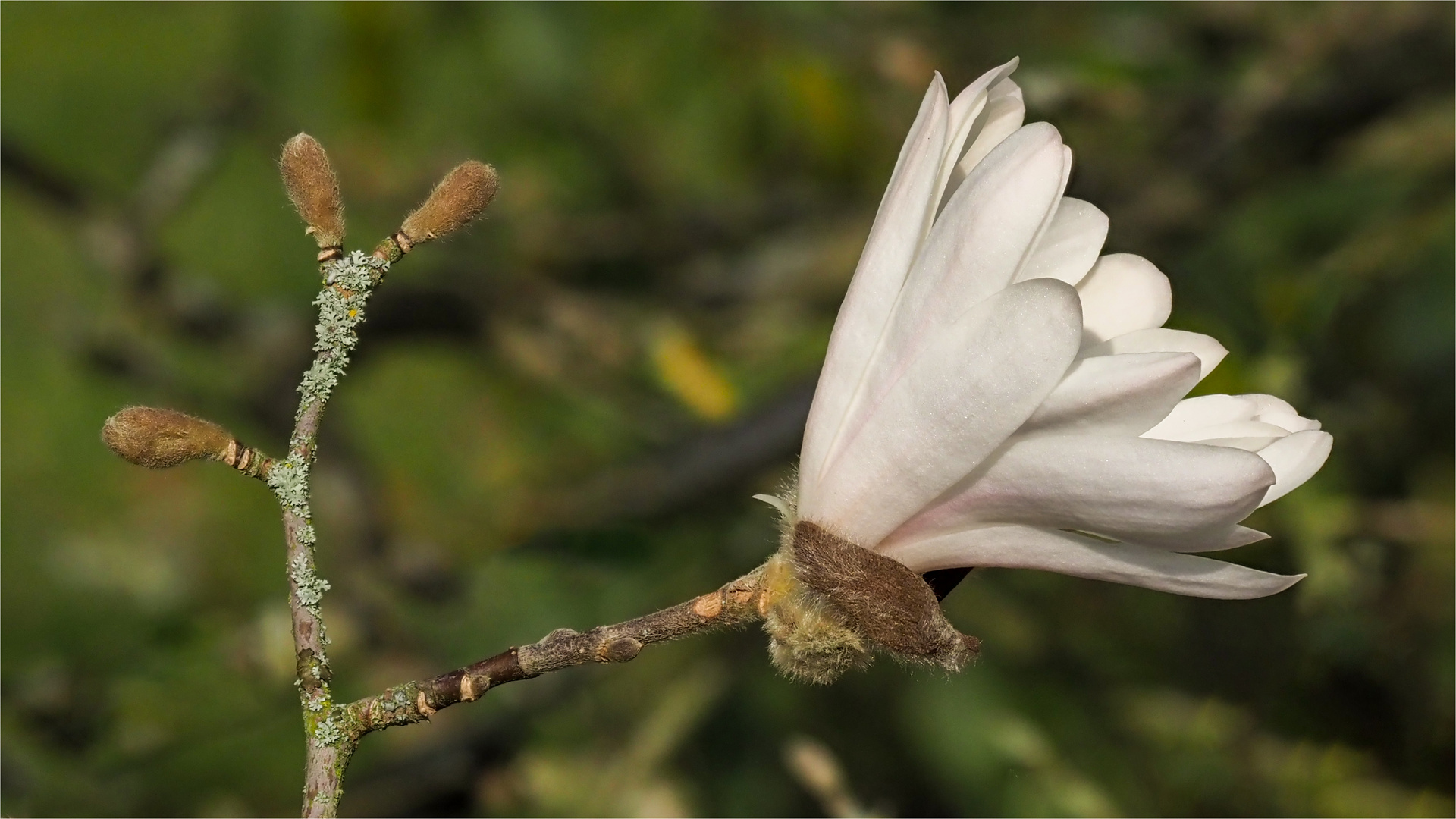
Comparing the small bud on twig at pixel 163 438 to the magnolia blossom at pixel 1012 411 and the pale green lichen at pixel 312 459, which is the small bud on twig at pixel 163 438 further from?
the magnolia blossom at pixel 1012 411

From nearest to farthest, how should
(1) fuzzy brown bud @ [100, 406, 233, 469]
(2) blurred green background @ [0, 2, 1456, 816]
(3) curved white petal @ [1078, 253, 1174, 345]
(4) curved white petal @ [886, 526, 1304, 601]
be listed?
Result: (1) fuzzy brown bud @ [100, 406, 233, 469] → (4) curved white petal @ [886, 526, 1304, 601] → (3) curved white petal @ [1078, 253, 1174, 345] → (2) blurred green background @ [0, 2, 1456, 816]

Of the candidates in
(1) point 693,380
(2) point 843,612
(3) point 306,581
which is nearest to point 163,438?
(3) point 306,581

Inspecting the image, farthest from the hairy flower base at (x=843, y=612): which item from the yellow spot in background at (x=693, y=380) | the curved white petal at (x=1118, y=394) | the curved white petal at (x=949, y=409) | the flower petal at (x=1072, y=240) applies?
the yellow spot in background at (x=693, y=380)

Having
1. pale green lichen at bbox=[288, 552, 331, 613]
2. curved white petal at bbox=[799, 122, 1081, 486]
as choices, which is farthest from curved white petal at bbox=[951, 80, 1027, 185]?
pale green lichen at bbox=[288, 552, 331, 613]

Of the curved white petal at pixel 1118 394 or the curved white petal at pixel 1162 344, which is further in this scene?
the curved white petal at pixel 1162 344

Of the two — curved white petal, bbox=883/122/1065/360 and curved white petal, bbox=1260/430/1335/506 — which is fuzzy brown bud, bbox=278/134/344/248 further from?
curved white petal, bbox=1260/430/1335/506

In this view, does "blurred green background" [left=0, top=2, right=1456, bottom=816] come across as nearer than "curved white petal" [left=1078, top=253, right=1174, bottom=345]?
No
